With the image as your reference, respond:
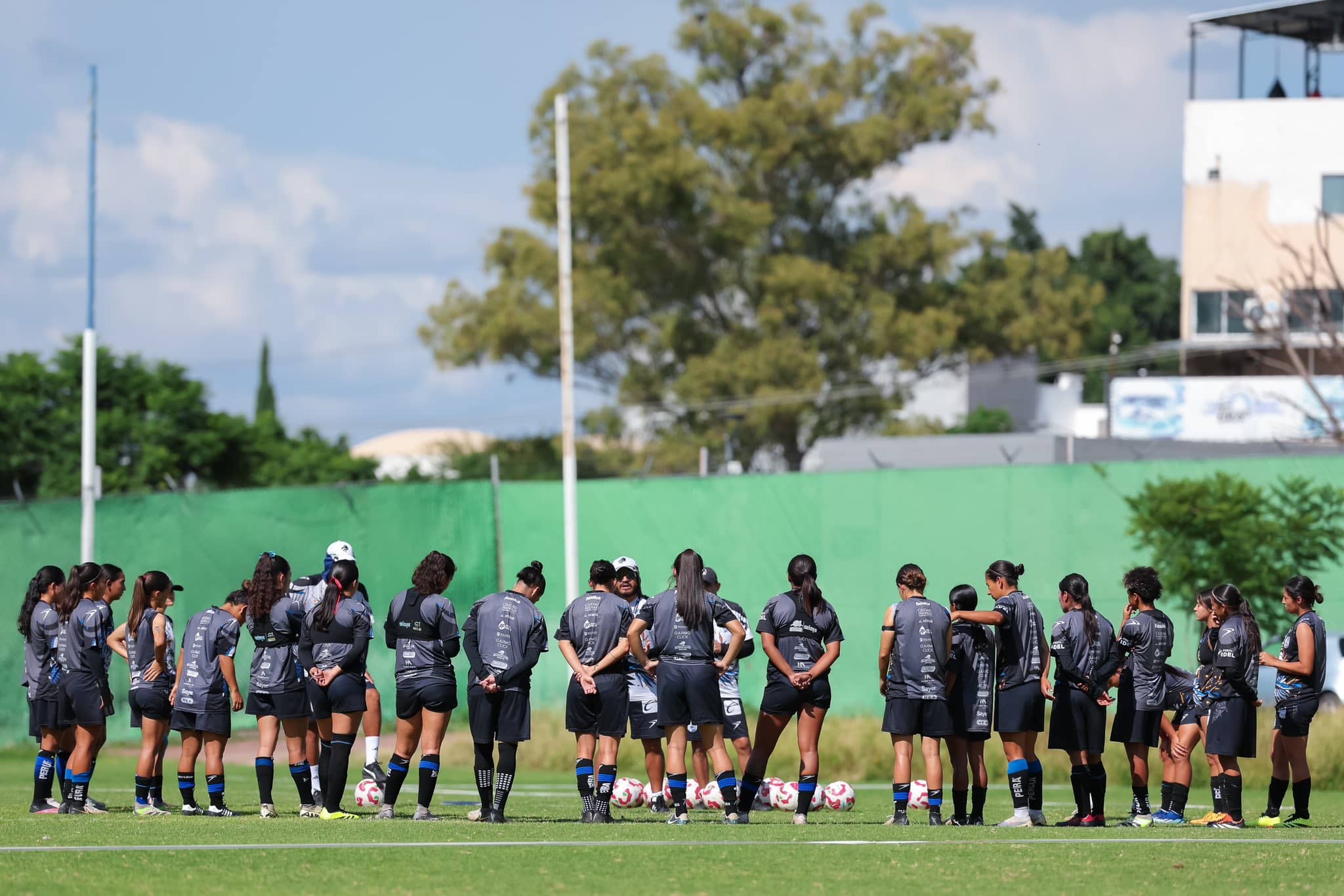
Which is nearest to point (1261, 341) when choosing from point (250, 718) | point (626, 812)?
point (250, 718)

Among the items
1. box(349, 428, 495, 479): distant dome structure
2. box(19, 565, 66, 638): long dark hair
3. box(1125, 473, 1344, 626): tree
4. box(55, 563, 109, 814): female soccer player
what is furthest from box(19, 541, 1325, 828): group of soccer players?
box(349, 428, 495, 479): distant dome structure

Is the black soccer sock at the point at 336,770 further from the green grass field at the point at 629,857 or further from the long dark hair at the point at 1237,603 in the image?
the long dark hair at the point at 1237,603

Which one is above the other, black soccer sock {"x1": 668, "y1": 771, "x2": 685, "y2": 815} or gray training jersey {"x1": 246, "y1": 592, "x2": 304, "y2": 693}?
gray training jersey {"x1": 246, "y1": 592, "x2": 304, "y2": 693}

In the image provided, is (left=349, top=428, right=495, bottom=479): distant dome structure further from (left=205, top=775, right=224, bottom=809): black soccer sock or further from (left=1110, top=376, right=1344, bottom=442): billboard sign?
(left=205, top=775, right=224, bottom=809): black soccer sock

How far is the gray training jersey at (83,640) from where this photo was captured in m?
12.9

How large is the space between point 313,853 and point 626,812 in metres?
4.30

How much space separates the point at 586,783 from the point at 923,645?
2.51m

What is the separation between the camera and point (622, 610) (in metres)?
12.4

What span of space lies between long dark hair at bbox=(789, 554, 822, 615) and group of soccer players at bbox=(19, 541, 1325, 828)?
2cm

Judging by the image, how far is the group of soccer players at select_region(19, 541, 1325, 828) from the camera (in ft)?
39.3

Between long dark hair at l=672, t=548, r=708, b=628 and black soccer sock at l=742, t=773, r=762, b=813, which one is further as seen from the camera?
black soccer sock at l=742, t=773, r=762, b=813

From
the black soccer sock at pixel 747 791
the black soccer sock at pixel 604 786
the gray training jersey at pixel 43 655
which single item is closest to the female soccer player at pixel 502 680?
the black soccer sock at pixel 604 786

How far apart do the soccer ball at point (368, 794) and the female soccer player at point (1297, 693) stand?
650 centimetres

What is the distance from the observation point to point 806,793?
1216cm
